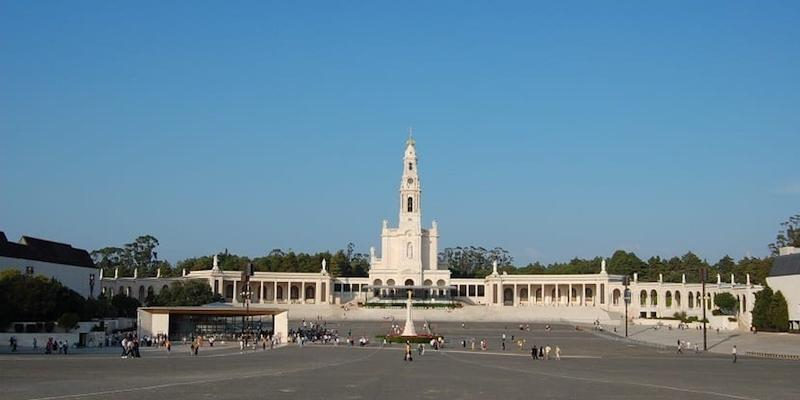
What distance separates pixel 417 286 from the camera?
124 meters

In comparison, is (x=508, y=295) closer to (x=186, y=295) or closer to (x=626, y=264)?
(x=626, y=264)

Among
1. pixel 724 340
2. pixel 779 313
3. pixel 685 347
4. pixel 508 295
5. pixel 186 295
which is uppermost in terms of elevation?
pixel 186 295

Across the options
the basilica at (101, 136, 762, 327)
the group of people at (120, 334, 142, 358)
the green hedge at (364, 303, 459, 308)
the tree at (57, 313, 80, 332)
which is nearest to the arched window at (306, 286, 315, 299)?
the basilica at (101, 136, 762, 327)

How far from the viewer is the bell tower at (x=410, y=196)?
424 ft

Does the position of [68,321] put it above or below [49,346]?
above

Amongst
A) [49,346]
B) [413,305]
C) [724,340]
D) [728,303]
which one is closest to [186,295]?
[413,305]

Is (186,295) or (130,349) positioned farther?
(186,295)

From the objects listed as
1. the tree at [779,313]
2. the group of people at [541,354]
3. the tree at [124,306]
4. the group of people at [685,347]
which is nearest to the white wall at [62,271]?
the tree at [124,306]

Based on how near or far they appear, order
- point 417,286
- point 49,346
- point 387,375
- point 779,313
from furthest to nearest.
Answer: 1. point 417,286
2. point 779,313
3. point 49,346
4. point 387,375

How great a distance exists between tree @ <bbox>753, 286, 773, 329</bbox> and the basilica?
30.6 meters

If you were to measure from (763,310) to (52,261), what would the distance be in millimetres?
63071

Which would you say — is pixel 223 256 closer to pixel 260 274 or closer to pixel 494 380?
pixel 260 274

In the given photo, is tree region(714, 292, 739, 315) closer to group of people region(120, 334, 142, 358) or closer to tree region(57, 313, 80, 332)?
tree region(57, 313, 80, 332)

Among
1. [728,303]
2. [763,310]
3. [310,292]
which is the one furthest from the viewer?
[310,292]
